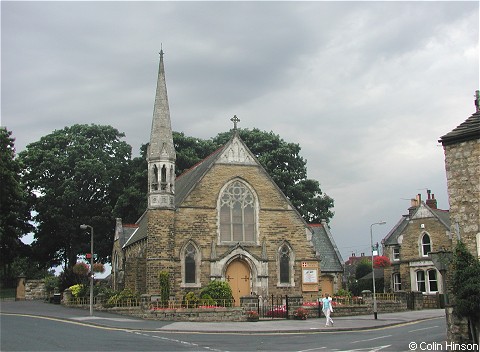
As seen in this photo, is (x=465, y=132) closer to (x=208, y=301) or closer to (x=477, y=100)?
(x=477, y=100)

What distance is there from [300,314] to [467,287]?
16000 millimetres

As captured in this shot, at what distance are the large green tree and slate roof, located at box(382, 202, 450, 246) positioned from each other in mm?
6947

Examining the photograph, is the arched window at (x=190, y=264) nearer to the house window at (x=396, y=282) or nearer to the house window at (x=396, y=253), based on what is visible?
the house window at (x=396, y=282)

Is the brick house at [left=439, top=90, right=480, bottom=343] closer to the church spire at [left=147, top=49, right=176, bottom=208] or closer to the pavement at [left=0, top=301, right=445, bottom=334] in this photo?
the pavement at [left=0, top=301, right=445, bottom=334]

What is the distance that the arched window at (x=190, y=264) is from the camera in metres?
36.0

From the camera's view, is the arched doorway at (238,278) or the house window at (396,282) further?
the house window at (396,282)

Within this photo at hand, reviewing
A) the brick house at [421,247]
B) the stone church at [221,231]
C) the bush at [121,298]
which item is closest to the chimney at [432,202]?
the brick house at [421,247]

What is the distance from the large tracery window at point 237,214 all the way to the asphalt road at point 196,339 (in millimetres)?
13139

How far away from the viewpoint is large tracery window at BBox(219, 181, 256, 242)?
37844 millimetres

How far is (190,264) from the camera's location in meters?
36.4

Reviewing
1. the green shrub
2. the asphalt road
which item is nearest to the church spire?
the green shrub

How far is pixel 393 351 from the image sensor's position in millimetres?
18109

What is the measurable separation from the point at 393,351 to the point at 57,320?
54.9 feet

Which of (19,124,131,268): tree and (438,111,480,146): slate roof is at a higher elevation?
(19,124,131,268): tree
